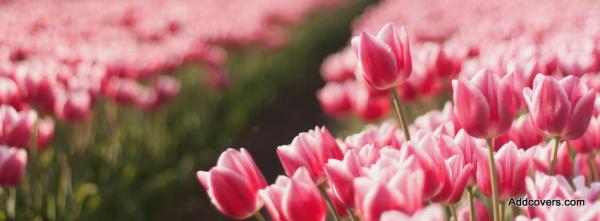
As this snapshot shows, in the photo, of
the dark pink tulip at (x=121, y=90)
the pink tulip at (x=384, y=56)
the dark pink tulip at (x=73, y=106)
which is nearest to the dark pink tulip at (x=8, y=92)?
the dark pink tulip at (x=73, y=106)

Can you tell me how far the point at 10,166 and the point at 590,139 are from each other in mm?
1486

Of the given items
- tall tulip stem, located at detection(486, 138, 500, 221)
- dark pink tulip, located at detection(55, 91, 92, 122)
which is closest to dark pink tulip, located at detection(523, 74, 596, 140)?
tall tulip stem, located at detection(486, 138, 500, 221)

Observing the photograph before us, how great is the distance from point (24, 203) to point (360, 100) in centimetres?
148

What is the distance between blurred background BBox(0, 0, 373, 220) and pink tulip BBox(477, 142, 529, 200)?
153 cm

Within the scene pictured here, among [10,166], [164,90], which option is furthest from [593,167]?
[164,90]

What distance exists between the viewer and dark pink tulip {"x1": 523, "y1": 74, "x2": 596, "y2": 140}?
1.27 m

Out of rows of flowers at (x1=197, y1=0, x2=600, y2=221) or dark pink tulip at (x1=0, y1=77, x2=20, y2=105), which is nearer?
rows of flowers at (x1=197, y1=0, x2=600, y2=221)

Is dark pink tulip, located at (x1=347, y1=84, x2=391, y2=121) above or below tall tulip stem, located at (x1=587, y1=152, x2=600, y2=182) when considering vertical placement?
above

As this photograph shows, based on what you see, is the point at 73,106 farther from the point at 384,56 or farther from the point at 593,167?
the point at 593,167

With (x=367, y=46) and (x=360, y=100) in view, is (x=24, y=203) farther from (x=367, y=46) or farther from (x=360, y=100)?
(x=367, y=46)

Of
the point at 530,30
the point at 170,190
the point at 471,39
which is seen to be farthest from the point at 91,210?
the point at 530,30

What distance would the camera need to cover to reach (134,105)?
4.16 meters

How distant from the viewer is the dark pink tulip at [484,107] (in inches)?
49.8

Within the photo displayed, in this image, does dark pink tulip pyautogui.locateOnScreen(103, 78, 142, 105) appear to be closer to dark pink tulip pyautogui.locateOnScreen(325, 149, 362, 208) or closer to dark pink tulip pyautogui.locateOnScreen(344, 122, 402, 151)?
dark pink tulip pyautogui.locateOnScreen(344, 122, 402, 151)
